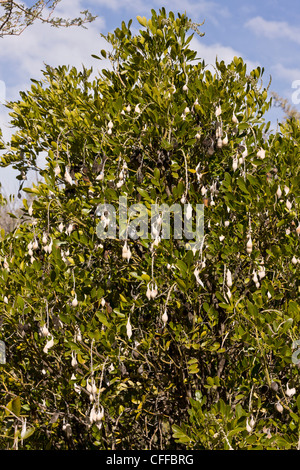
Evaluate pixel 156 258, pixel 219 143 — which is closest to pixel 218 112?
pixel 219 143

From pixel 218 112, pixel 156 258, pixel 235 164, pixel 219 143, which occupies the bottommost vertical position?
pixel 156 258

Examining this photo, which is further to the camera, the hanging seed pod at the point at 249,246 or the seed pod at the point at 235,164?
the seed pod at the point at 235,164

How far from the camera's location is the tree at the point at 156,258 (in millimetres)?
2904

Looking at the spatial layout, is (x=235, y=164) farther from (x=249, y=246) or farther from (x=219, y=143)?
(x=249, y=246)

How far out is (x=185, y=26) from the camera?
11.1 feet

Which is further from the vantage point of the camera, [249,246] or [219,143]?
[219,143]

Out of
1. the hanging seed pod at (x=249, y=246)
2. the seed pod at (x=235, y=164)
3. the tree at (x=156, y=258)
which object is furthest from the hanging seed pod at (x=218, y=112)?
the hanging seed pod at (x=249, y=246)

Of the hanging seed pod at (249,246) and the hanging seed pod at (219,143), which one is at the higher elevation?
the hanging seed pod at (219,143)

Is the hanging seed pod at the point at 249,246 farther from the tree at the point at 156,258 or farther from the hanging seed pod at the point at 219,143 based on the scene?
the hanging seed pod at the point at 219,143

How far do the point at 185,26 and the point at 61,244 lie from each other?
6.03ft

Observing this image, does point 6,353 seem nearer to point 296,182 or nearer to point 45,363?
point 45,363

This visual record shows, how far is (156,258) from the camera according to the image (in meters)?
3.04

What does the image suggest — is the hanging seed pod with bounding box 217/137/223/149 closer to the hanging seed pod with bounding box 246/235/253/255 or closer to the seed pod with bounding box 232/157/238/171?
the seed pod with bounding box 232/157/238/171

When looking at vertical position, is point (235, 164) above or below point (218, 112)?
below
